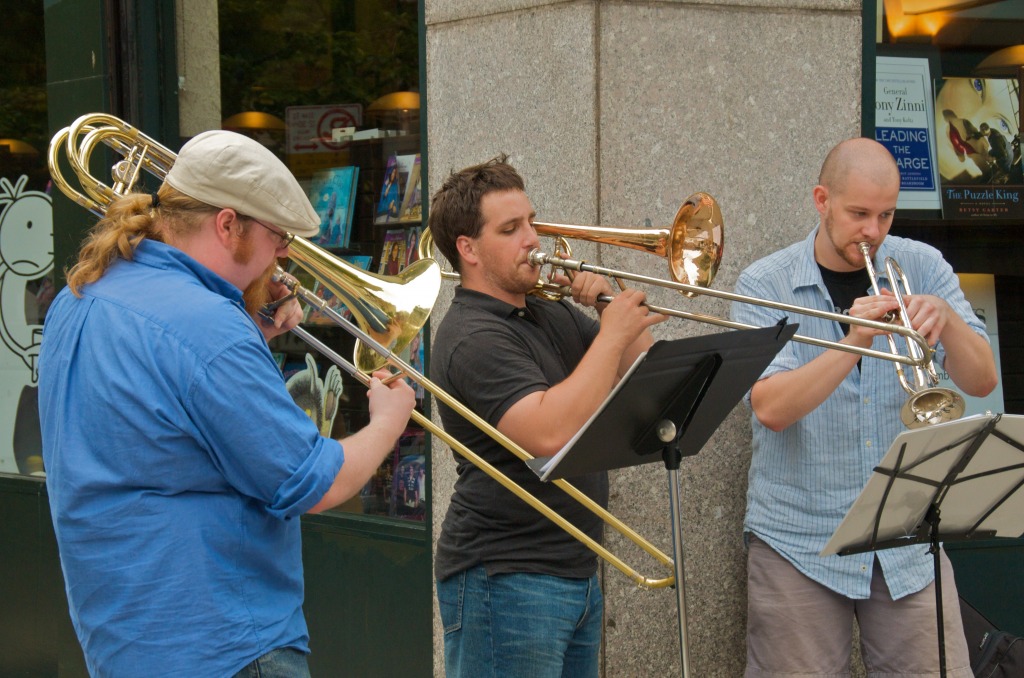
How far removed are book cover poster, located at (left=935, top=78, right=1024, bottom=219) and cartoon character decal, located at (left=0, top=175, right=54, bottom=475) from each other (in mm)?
4096

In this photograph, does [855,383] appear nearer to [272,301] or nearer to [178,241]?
[272,301]

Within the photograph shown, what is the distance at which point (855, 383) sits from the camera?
10.9 ft

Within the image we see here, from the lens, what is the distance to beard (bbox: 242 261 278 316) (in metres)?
2.54

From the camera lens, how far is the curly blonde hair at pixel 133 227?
7.57ft

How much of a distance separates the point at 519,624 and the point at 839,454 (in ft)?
3.45

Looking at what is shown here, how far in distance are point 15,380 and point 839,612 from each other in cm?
439

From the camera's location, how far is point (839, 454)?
333cm

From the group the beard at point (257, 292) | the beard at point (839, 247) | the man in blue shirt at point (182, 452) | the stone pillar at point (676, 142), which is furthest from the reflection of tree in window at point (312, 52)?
the man in blue shirt at point (182, 452)

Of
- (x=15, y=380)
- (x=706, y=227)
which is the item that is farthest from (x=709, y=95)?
(x=15, y=380)

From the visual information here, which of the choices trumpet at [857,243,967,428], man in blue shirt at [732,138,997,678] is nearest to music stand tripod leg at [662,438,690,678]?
man in blue shirt at [732,138,997,678]

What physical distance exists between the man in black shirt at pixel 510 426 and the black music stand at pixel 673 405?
0.16m

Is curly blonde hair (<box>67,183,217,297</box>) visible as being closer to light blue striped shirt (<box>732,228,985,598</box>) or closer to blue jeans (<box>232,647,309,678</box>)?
blue jeans (<box>232,647,309,678</box>)

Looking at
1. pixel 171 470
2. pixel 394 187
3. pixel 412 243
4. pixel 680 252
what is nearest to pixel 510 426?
pixel 680 252

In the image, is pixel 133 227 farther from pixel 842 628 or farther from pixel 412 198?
pixel 412 198
